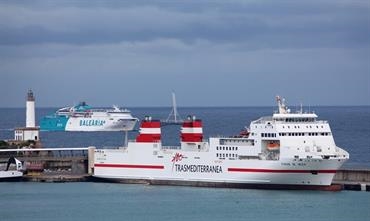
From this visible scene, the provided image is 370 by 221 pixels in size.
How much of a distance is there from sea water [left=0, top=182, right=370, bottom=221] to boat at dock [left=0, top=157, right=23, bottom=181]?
12.6 ft

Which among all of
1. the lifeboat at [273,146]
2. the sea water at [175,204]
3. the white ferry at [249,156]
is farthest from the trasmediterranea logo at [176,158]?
the lifeboat at [273,146]

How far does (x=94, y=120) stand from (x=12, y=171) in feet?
172

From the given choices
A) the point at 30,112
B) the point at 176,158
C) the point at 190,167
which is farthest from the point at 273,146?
Result: the point at 30,112

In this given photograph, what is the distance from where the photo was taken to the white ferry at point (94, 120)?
389 ft

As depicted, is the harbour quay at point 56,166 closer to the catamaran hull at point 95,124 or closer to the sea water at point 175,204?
the sea water at point 175,204

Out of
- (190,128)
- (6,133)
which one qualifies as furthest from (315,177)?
(6,133)

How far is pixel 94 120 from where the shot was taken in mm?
119188

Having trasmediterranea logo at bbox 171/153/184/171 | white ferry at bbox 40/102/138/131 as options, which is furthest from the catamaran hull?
trasmediterranea logo at bbox 171/153/184/171

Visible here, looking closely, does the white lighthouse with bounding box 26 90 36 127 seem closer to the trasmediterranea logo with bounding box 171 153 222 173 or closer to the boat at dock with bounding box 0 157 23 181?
the boat at dock with bounding box 0 157 23 181

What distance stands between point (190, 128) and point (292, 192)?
26.2 feet

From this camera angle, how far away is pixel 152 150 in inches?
2505

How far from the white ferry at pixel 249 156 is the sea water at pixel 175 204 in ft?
2.42

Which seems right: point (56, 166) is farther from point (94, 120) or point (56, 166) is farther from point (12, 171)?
point (94, 120)

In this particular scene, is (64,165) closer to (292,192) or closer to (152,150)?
(152,150)
